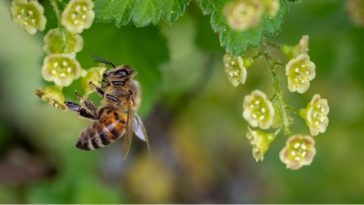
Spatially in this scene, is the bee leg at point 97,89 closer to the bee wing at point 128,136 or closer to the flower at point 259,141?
the bee wing at point 128,136

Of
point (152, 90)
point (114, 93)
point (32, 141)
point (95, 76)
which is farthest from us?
point (32, 141)

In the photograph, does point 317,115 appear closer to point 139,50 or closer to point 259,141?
point 259,141

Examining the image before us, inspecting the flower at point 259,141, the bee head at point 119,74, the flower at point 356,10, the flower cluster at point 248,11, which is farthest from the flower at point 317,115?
the flower at point 356,10

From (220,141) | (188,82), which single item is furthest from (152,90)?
(220,141)

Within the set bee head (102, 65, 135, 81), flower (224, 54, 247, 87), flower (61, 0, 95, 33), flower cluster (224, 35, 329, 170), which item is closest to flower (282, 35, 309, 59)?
flower cluster (224, 35, 329, 170)

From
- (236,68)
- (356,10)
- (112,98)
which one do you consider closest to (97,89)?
(112,98)

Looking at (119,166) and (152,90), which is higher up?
(152,90)

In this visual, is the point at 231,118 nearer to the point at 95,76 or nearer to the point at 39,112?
the point at 39,112
